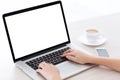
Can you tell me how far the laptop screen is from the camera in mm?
1221

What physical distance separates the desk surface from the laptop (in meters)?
0.04

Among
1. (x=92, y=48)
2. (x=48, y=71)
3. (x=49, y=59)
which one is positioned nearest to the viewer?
(x=48, y=71)

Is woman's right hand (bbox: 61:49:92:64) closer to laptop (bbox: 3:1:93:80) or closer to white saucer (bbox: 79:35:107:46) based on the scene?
laptop (bbox: 3:1:93:80)

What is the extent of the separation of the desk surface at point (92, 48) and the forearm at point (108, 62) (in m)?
0.02

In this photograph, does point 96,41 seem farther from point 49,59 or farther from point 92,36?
point 49,59

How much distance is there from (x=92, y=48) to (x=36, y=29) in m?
0.32

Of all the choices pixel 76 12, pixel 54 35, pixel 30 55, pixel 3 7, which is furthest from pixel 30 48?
pixel 76 12

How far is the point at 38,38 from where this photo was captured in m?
1.30

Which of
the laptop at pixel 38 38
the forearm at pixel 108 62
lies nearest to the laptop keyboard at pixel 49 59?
the laptop at pixel 38 38

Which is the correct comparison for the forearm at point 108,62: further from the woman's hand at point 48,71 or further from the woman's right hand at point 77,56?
the woman's hand at point 48,71

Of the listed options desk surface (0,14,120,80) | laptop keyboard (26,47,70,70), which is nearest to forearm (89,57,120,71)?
desk surface (0,14,120,80)

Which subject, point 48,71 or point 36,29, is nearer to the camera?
point 48,71

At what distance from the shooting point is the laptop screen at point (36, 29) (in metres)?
1.22

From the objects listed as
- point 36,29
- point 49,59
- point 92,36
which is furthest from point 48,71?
point 92,36
